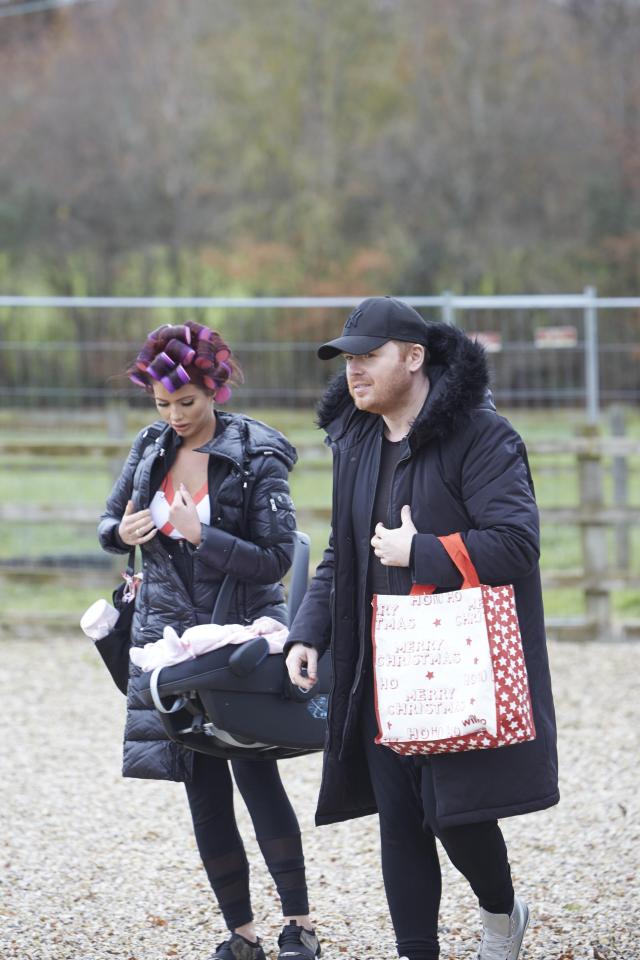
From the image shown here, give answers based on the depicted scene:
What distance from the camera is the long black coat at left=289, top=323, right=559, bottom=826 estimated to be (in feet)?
10.2

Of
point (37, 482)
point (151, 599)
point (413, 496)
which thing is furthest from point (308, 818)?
point (37, 482)

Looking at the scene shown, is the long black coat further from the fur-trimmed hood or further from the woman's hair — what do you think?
the woman's hair

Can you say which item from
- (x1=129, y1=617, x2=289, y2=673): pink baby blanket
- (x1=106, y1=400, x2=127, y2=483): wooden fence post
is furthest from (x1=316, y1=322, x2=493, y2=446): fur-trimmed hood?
(x1=106, y1=400, x2=127, y2=483): wooden fence post

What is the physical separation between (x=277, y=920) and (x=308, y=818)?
1214mm

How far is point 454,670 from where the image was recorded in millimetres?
3070

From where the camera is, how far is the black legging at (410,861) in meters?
3.34

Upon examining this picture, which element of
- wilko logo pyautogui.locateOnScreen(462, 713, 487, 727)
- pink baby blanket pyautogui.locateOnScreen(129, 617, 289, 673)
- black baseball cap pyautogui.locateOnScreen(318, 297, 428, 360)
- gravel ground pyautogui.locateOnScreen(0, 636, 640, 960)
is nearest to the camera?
wilko logo pyautogui.locateOnScreen(462, 713, 487, 727)

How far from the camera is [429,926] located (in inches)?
133

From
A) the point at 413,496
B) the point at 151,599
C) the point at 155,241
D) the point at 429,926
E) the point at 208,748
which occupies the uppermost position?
the point at 155,241

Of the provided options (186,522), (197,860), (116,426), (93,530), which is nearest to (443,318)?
(116,426)

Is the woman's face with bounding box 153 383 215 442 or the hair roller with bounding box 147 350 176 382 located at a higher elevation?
the hair roller with bounding box 147 350 176 382

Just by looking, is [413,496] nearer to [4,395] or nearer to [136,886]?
[136,886]

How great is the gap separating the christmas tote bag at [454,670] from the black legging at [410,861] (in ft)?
0.67

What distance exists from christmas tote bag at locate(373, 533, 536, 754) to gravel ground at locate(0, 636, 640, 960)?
1.12 meters
